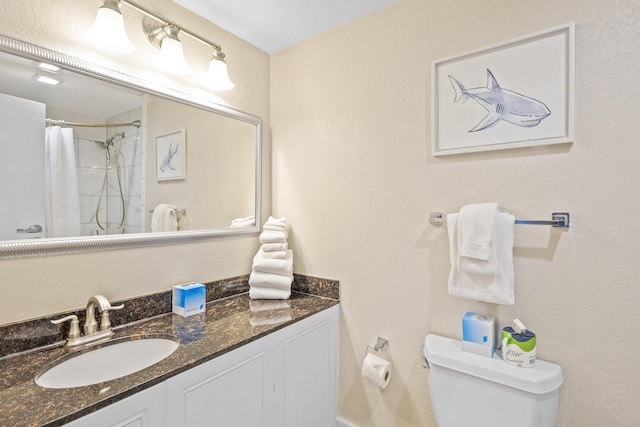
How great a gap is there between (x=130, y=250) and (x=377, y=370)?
124 cm

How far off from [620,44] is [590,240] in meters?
0.66

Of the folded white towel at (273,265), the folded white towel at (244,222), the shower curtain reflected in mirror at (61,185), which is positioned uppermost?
the shower curtain reflected in mirror at (61,185)

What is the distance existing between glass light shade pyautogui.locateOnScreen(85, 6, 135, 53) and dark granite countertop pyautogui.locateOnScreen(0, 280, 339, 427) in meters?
1.11

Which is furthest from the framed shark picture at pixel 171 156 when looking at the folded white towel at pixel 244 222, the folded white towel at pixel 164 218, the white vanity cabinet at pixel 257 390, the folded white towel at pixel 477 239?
the folded white towel at pixel 477 239

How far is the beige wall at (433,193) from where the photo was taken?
1.05 metres

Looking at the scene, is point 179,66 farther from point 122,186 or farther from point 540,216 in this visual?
point 540,216

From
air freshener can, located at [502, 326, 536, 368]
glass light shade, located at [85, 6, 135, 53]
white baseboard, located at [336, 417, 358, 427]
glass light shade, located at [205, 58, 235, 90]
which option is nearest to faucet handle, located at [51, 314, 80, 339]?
glass light shade, located at [85, 6, 135, 53]

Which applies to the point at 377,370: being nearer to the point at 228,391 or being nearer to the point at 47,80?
the point at 228,391

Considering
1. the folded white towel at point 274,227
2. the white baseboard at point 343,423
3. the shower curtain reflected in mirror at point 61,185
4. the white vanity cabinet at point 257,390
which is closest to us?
the white vanity cabinet at point 257,390

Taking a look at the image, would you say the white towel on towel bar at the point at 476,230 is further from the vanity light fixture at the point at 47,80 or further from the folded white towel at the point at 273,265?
the vanity light fixture at the point at 47,80

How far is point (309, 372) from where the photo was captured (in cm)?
148

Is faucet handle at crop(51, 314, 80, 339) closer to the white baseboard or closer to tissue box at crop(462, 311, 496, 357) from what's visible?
the white baseboard

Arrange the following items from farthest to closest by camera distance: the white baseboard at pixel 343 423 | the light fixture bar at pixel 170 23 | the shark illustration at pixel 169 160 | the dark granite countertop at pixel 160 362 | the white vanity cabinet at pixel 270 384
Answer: the white baseboard at pixel 343 423
the shark illustration at pixel 169 160
the light fixture bar at pixel 170 23
the white vanity cabinet at pixel 270 384
the dark granite countertop at pixel 160 362

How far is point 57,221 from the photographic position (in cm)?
113
